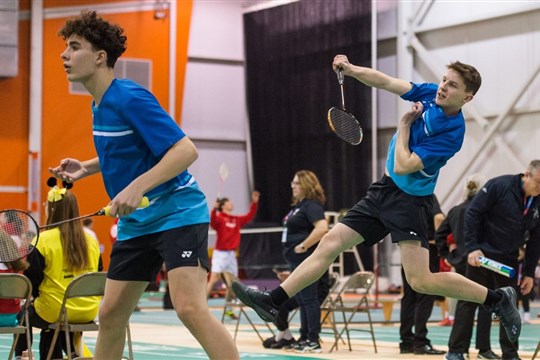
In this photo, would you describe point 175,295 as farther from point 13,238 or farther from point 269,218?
point 269,218

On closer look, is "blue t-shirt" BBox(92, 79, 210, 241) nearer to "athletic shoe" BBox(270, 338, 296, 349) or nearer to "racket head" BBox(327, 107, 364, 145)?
"racket head" BBox(327, 107, 364, 145)

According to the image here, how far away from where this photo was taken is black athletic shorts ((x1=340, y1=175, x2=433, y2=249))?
628 cm

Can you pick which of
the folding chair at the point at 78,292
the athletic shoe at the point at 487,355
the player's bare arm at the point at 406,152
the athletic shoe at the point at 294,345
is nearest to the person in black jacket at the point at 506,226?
the athletic shoe at the point at 487,355

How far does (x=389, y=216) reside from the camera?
6.32m

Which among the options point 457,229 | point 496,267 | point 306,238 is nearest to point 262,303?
point 496,267

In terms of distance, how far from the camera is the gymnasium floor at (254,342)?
9711mm

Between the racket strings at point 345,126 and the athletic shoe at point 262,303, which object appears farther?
the racket strings at point 345,126

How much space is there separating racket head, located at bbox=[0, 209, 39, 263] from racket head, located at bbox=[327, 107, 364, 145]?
7.46 ft

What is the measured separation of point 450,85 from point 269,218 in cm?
1944

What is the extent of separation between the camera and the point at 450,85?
20.9 feet

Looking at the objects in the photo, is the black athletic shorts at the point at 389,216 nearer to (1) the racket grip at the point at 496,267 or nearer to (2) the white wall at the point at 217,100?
(1) the racket grip at the point at 496,267

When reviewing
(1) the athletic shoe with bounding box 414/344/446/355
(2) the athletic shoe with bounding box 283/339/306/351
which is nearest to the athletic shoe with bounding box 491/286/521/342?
(1) the athletic shoe with bounding box 414/344/446/355

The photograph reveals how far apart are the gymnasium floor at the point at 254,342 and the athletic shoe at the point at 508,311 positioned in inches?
106

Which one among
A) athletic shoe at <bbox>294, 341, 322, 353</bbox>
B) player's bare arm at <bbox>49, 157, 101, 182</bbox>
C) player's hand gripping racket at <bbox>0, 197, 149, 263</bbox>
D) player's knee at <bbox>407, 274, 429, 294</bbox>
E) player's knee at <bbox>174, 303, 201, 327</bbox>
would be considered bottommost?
athletic shoe at <bbox>294, 341, 322, 353</bbox>
